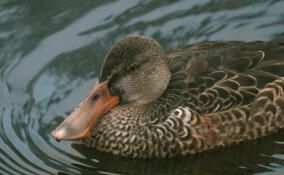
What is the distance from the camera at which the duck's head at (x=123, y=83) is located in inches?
267

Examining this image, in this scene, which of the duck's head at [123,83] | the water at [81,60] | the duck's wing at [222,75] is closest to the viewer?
the duck's head at [123,83]

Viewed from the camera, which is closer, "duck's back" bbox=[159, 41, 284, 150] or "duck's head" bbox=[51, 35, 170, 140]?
"duck's head" bbox=[51, 35, 170, 140]

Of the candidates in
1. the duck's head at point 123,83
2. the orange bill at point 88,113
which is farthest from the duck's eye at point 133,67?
the orange bill at point 88,113

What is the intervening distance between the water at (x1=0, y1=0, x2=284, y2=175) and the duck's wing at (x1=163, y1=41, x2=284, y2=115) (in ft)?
2.20

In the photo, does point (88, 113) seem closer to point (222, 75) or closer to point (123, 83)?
point (123, 83)

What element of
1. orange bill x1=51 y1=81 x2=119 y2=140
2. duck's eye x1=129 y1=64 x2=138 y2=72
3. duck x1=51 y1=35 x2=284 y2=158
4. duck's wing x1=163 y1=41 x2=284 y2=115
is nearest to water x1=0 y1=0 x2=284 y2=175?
duck x1=51 y1=35 x2=284 y2=158

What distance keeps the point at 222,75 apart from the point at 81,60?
8.77ft

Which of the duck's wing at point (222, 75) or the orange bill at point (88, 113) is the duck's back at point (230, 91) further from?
the orange bill at point (88, 113)

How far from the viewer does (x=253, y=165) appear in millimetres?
6906

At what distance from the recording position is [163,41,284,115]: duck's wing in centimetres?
688

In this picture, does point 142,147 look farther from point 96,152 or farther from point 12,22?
point 12,22

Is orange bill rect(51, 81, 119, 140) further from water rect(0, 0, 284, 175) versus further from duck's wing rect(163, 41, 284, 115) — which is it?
duck's wing rect(163, 41, 284, 115)

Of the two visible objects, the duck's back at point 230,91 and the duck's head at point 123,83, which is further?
the duck's back at point 230,91

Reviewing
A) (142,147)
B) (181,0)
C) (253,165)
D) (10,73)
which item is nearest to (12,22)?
(10,73)
